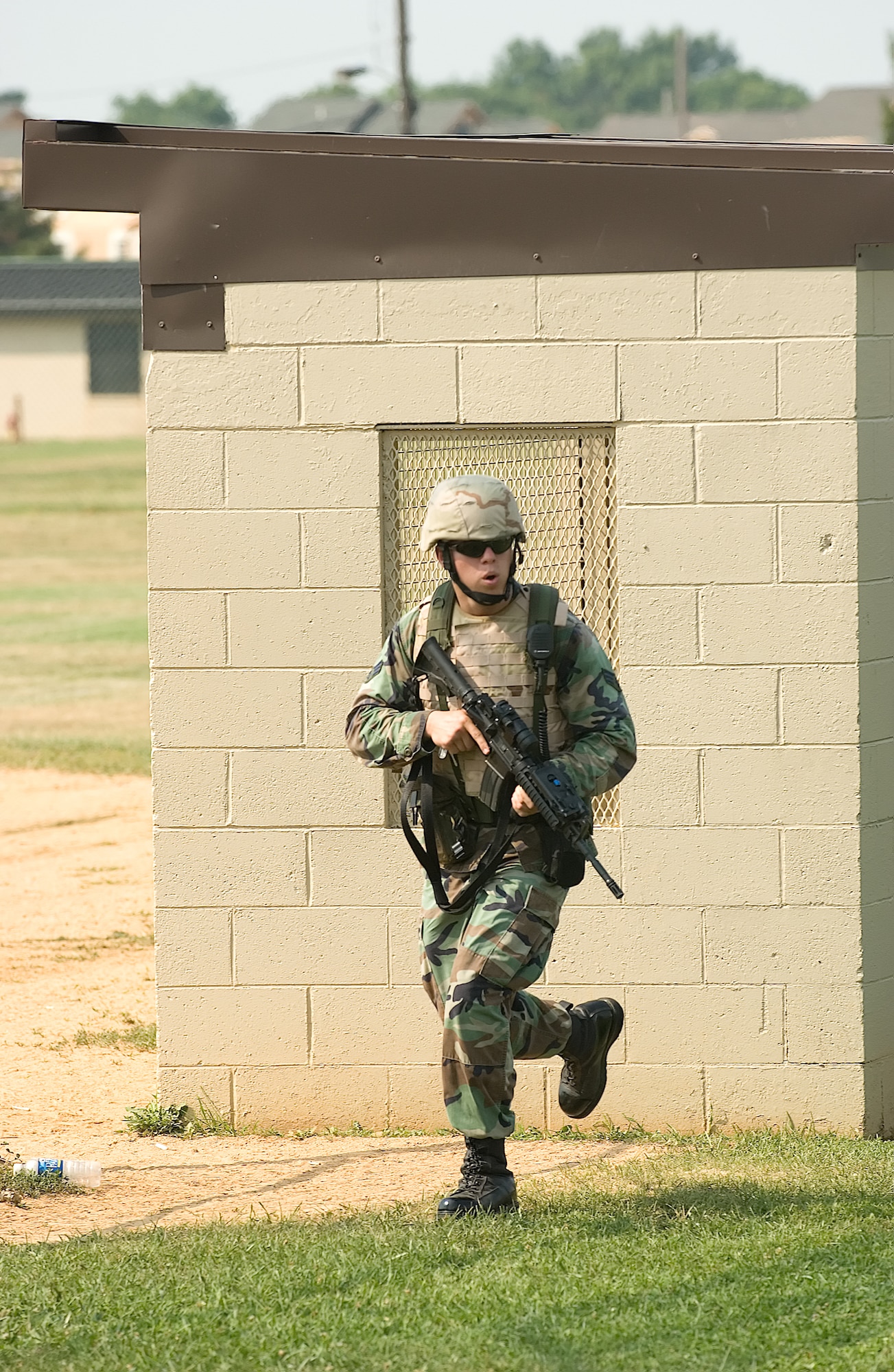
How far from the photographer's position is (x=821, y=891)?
572 centimetres

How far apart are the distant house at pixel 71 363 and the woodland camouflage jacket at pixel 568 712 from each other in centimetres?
4420

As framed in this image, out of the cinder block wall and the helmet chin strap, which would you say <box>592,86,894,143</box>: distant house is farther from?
the helmet chin strap

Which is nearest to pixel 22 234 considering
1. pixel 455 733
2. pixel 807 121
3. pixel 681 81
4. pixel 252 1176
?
pixel 681 81

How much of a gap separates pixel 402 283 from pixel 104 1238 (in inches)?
114

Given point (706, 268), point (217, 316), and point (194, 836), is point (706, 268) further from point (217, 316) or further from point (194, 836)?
point (194, 836)

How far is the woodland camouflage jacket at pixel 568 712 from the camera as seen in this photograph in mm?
4520

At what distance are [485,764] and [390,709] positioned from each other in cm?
27

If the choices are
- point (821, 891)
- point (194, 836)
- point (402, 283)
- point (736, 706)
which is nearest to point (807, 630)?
point (736, 706)

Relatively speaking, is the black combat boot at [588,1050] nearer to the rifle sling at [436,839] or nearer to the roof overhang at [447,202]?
the rifle sling at [436,839]

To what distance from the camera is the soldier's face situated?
454 cm

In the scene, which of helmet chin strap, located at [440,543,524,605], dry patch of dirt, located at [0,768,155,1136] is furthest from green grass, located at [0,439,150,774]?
helmet chin strap, located at [440,543,524,605]

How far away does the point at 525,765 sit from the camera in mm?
4402

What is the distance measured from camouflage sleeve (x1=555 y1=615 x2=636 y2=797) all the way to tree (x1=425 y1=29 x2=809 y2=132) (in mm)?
151209

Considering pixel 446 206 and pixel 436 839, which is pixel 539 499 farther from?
pixel 436 839
